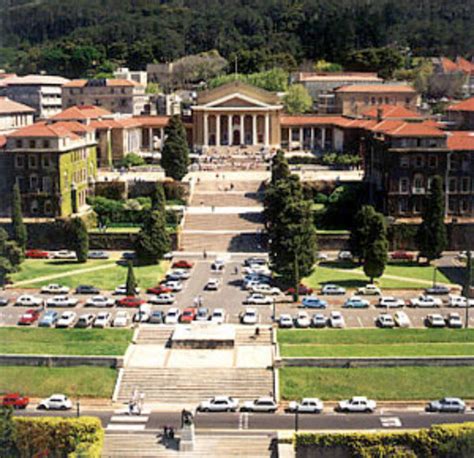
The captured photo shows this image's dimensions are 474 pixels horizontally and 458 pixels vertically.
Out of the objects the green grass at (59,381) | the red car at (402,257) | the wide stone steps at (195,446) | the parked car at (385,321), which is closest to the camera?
the wide stone steps at (195,446)

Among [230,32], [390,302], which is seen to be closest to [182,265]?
[390,302]

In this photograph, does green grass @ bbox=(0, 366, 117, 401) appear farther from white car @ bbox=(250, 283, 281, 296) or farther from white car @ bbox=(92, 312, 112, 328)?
white car @ bbox=(250, 283, 281, 296)

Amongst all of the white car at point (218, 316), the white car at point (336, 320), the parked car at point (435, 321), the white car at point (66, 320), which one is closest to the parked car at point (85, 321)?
the white car at point (66, 320)

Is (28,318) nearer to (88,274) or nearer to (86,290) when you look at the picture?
(86,290)

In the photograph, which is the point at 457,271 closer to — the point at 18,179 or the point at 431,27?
the point at 18,179

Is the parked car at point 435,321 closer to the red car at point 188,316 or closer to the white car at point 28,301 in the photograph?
the red car at point 188,316

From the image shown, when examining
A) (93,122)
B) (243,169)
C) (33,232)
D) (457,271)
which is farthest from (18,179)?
(457,271)

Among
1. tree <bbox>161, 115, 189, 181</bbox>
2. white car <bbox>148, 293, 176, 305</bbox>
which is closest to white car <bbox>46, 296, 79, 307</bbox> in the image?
white car <bbox>148, 293, 176, 305</bbox>
